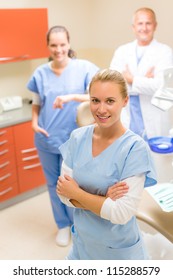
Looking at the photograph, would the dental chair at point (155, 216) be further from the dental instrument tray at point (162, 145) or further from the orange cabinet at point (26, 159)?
the orange cabinet at point (26, 159)

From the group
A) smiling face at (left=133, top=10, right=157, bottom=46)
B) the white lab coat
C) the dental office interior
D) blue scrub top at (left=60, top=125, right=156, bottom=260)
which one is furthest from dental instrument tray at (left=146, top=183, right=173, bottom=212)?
smiling face at (left=133, top=10, right=157, bottom=46)

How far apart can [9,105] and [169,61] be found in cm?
145

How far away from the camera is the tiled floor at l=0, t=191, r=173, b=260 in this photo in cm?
242

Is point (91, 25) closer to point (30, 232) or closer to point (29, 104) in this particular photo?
point (29, 104)

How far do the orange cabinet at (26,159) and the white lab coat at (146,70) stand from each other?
95cm

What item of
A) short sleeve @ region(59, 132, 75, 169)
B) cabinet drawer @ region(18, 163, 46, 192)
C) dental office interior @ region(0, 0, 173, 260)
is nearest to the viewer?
short sleeve @ region(59, 132, 75, 169)

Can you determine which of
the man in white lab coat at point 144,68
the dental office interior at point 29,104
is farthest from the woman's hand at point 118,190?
the man in white lab coat at point 144,68

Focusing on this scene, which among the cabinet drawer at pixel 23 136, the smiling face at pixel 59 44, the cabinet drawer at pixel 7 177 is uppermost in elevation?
the smiling face at pixel 59 44

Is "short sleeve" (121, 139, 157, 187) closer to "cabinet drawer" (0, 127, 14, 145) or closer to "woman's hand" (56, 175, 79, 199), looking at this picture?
"woman's hand" (56, 175, 79, 199)

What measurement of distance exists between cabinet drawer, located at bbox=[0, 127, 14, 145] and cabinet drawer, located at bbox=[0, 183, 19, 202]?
358 mm

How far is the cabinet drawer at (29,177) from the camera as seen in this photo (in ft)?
10.1

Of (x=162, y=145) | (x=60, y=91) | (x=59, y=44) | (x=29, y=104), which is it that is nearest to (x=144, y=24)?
(x=59, y=44)

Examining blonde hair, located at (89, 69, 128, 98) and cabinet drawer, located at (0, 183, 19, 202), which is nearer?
blonde hair, located at (89, 69, 128, 98)

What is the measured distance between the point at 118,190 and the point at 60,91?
1.21 m
